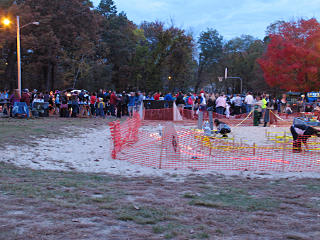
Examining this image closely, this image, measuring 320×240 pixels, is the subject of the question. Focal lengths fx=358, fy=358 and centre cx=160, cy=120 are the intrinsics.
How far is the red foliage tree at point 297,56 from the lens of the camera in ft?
107

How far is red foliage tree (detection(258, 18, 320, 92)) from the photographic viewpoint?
32.7 m

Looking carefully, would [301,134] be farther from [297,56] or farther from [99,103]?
[297,56]

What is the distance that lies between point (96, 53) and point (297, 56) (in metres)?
33.0

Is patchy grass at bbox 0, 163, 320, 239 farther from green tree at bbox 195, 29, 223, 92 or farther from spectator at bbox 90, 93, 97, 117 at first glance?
green tree at bbox 195, 29, 223, 92

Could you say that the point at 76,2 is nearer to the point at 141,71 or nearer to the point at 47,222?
the point at 141,71

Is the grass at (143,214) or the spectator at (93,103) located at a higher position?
the spectator at (93,103)

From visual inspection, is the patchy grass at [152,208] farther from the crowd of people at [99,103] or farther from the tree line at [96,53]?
the tree line at [96,53]

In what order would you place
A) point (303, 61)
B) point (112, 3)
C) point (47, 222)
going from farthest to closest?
point (112, 3) → point (303, 61) → point (47, 222)

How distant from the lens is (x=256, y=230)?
4.25 metres

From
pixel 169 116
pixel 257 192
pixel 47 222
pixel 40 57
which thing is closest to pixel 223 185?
pixel 257 192

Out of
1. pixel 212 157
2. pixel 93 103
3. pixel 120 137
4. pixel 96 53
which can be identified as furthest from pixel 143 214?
pixel 96 53

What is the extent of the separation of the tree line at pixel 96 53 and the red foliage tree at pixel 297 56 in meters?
0.78

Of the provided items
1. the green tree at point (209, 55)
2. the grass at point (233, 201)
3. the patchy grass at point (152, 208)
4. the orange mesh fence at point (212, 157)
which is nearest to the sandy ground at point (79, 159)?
the orange mesh fence at point (212, 157)

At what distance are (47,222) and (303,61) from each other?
109 feet
